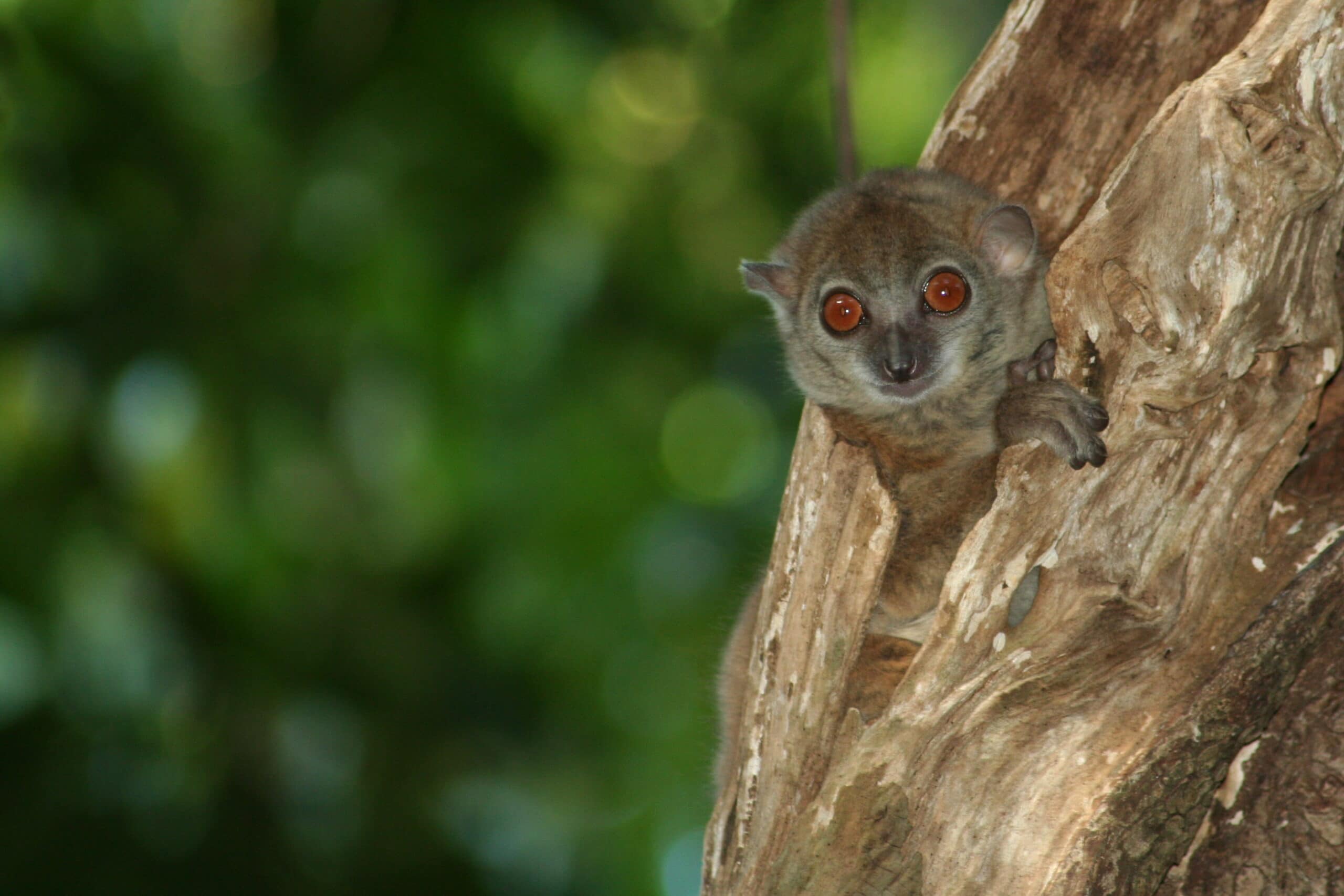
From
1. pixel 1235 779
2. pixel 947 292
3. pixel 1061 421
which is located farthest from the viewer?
pixel 947 292

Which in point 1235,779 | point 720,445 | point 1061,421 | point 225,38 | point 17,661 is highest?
point 225,38

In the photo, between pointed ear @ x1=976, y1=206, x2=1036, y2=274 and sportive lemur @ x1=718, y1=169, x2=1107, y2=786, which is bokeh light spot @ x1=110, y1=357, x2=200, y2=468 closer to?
sportive lemur @ x1=718, y1=169, x2=1107, y2=786

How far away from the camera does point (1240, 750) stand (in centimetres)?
222

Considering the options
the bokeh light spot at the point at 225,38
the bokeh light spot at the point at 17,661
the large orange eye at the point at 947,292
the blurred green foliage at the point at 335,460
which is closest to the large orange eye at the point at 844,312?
the large orange eye at the point at 947,292

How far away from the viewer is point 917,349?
3178 mm

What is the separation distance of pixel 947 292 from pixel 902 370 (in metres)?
0.27

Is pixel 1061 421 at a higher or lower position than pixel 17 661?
lower

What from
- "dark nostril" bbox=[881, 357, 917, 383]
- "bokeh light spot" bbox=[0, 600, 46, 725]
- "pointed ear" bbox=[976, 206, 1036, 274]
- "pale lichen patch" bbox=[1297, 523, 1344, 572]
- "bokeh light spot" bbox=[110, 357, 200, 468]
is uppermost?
"bokeh light spot" bbox=[110, 357, 200, 468]

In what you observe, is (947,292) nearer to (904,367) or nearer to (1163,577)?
(904,367)

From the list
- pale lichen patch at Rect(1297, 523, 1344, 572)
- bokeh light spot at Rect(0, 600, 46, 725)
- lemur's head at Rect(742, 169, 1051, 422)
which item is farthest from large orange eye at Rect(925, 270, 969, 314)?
bokeh light spot at Rect(0, 600, 46, 725)

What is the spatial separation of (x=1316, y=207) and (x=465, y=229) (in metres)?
3.19

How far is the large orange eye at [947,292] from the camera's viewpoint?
326cm

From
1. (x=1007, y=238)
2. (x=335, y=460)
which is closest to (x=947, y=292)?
(x=1007, y=238)

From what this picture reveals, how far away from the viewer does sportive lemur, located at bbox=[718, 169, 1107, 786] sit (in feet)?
9.74
